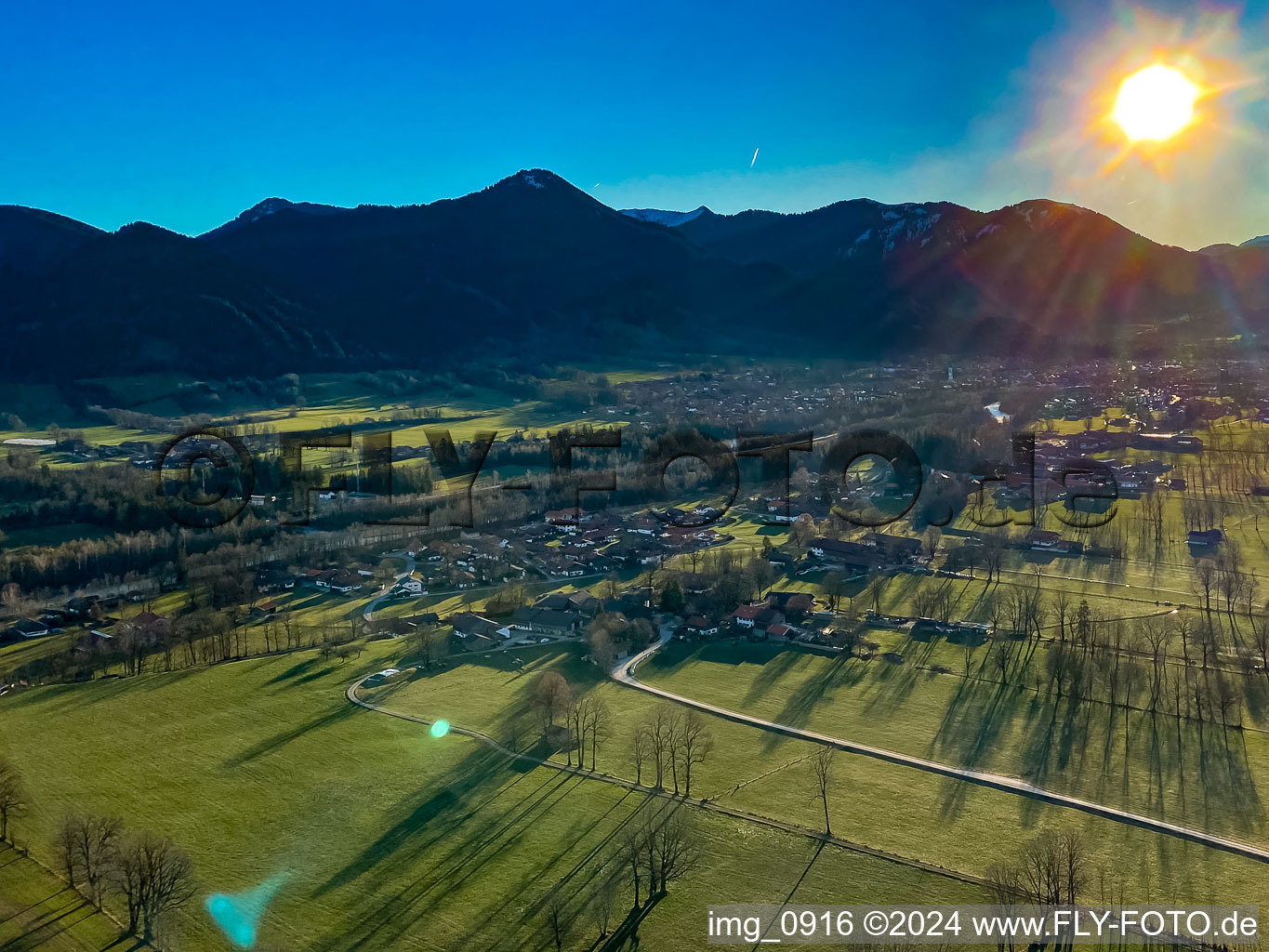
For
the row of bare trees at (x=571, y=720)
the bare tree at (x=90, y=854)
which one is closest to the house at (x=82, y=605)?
the bare tree at (x=90, y=854)

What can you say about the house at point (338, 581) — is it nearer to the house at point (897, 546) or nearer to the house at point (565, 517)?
the house at point (565, 517)

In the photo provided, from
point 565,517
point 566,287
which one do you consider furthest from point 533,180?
point 565,517

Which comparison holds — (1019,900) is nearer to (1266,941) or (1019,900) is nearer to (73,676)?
(1266,941)

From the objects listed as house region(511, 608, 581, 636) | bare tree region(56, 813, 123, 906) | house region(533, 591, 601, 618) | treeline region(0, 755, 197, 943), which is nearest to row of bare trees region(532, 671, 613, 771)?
house region(511, 608, 581, 636)

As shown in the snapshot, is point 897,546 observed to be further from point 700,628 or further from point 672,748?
point 672,748

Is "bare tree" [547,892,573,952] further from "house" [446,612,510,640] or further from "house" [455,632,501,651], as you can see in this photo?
"house" [446,612,510,640]

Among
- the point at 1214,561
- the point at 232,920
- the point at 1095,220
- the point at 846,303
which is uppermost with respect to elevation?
the point at 1095,220

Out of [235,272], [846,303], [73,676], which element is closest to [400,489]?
[73,676]
